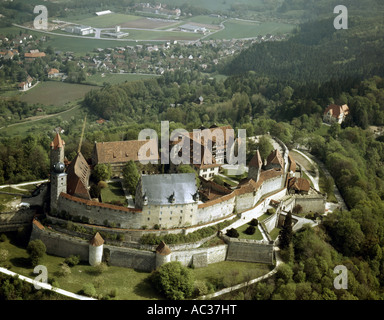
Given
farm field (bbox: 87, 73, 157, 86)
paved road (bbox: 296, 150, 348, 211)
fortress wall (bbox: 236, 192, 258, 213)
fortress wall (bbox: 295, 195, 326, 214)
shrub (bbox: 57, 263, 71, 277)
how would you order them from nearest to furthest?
shrub (bbox: 57, 263, 71, 277)
fortress wall (bbox: 236, 192, 258, 213)
fortress wall (bbox: 295, 195, 326, 214)
paved road (bbox: 296, 150, 348, 211)
farm field (bbox: 87, 73, 157, 86)

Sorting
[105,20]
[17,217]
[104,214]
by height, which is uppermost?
[105,20]

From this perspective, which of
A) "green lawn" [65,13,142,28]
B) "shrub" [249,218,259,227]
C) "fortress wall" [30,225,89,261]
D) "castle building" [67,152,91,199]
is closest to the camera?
"fortress wall" [30,225,89,261]

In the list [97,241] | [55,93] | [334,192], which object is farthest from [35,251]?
[55,93]

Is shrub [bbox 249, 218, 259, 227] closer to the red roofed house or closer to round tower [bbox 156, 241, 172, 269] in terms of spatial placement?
round tower [bbox 156, 241, 172, 269]

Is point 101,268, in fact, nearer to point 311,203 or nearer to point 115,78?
point 311,203

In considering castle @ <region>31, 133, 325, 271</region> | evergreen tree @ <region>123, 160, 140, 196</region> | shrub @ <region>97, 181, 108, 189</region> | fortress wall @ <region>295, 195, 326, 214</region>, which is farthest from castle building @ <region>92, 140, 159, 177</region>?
fortress wall @ <region>295, 195, 326, 214</region>

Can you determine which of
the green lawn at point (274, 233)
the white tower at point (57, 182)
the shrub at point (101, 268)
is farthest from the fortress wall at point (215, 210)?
the white tower at point (57, 182)

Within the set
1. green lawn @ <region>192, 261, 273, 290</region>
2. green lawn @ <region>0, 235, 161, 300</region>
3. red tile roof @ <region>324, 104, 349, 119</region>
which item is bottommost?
green lawn @ <region>192, 261, 273, 290</region>
